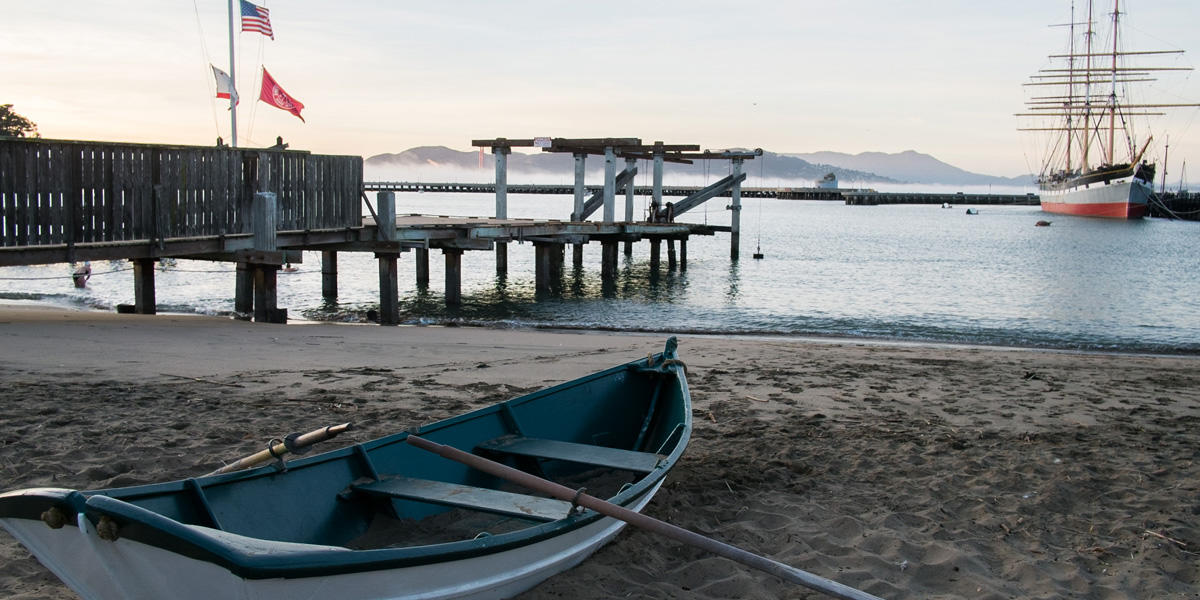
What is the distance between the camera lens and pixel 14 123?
134 feet

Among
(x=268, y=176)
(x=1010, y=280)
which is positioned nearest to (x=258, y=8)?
(x=268, y=176)

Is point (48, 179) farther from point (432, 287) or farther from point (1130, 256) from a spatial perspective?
point (1130, 256)

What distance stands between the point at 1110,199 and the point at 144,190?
94903 millimetres

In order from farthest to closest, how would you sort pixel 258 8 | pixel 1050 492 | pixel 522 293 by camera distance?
pixel 522 293, pixel 258 8, pixel 1050 492

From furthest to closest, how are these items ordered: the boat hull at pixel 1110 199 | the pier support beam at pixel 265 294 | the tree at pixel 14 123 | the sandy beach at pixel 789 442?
the boat hull at pixel 1110 199, the tree at pixel 14 123, the pier support beam at pixel 265 294, the sandy beach at pixel 789 442

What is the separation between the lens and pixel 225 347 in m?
11.5

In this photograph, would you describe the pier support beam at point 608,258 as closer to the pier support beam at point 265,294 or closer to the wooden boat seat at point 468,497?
the pier support beam at point 265,294

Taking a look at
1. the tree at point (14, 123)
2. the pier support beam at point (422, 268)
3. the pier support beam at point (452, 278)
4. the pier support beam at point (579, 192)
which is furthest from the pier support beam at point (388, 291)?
the tree at point (14, 123)

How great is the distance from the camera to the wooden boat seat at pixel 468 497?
4.75 m

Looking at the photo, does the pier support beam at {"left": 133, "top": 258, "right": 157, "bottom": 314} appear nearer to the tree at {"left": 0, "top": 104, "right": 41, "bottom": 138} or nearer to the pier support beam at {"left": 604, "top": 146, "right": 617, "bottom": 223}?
the pier support beam at {"left": 604, "top": 146, "right": 617, "bottom": 223}

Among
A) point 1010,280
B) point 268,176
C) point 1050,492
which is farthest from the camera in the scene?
point 1010,280

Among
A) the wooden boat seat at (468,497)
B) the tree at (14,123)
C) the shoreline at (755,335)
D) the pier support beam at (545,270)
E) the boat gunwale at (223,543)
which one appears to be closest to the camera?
the boat gunwale at (223,543)

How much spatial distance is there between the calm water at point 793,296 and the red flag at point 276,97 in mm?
4447

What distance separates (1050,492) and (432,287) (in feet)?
70.9
